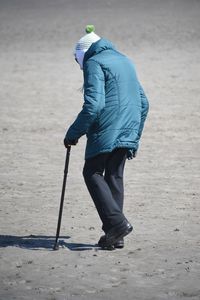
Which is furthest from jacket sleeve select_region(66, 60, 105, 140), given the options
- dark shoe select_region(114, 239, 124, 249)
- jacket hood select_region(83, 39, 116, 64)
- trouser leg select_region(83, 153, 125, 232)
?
dark shoe select_region(114, 239, 124, 249)

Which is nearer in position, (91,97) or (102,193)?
(91,97)

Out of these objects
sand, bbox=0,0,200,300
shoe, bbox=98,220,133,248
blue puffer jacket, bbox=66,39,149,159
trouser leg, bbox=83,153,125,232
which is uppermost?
blue puffer jacket, bbox=66,39,149,159

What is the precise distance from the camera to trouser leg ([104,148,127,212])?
6793 mm

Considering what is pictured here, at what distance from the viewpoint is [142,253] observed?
6750mm

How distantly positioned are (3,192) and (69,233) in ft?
5.41

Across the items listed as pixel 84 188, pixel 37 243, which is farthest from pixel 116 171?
pixel 84 188

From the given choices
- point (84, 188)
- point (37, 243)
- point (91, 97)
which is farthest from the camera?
point (84, 188)

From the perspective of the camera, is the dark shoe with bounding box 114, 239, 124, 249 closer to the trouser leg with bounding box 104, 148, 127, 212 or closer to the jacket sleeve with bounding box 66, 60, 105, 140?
the trouser leg with bounding box 104, 148, 127, 212

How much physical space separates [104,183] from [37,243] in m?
0.85

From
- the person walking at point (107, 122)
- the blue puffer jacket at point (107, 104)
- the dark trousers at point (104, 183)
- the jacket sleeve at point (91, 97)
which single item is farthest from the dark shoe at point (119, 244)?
the jacket sleeve at point (91, 97)

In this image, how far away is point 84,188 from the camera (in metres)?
9.19

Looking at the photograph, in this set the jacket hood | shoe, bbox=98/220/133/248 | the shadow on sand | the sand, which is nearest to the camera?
the sand

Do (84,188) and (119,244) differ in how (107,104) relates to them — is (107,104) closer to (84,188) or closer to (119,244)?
(119,244)

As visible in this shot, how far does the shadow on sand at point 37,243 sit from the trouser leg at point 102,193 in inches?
13.5
